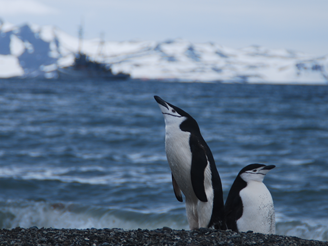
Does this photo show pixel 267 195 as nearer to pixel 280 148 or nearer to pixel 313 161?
pixel 313 161

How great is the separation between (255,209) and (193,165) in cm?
64

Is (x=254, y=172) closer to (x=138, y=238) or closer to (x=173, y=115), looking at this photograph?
(x=173, y=115)

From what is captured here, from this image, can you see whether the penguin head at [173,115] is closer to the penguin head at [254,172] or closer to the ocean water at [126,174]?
the penguin head at [254,172]

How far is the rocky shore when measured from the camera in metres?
2.64

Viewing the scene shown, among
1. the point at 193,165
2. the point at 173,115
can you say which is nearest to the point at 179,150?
the point at 193,165

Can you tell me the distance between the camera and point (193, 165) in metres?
3.07

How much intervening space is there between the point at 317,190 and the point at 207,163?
146 inches

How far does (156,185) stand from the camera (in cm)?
620

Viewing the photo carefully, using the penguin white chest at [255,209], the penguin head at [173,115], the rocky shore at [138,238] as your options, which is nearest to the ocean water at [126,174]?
the penguin white chest at [255,209]

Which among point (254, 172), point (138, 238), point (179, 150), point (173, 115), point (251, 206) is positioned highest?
point (173, 115)

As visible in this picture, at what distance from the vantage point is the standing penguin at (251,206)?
3.14m

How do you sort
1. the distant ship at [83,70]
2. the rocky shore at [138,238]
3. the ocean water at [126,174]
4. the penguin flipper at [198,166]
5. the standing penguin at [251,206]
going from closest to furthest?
the rocky shore at [138,238], the penguin flipper at [198,166], the standing penguin at [251,206], the ocean water at [126,174], the distant ship at [83,70]

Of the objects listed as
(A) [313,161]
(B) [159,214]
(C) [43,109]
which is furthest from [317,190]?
(C) [43,109]

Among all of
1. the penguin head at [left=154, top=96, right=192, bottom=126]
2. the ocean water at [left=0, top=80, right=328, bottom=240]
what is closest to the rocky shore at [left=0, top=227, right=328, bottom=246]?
the penguin head at [left=154, top=96, right=192, bottom=126]
